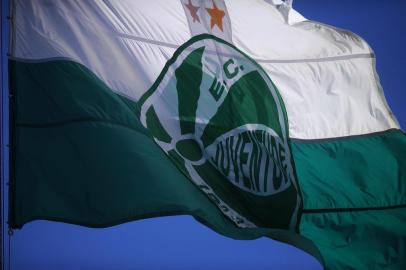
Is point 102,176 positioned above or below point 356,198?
above

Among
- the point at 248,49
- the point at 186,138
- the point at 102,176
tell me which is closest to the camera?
the point at 102,176

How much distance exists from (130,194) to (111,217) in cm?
24

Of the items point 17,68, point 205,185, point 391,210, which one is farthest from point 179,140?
point 391,210

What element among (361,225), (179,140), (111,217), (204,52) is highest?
(204,52)

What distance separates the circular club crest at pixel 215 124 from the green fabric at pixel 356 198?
33 cm

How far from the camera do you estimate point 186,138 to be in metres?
5.71

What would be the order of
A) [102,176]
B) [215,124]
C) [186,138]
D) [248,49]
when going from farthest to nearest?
[248,49]
[215,124]
[186,138]
[102,176]

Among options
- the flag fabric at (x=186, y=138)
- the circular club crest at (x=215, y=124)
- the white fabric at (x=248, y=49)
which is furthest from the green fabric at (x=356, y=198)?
the circular club crest at (x=215, y=124)

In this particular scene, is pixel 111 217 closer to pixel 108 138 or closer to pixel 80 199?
pixel 80 199

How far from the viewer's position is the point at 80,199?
525cm

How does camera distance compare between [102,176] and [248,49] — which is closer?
[102,176]

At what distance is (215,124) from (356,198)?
4.86 ft

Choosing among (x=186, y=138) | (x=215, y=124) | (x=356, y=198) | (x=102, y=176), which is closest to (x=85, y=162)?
(x=102, y=176)

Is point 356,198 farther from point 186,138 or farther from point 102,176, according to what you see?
point 102,176
